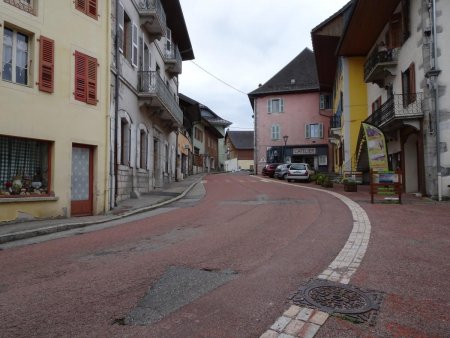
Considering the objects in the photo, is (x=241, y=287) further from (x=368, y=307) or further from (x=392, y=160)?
(x=392, y=160)

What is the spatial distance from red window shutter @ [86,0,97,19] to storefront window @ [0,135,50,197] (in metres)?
4.52

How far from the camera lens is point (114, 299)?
4.27m

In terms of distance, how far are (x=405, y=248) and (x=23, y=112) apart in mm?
9634

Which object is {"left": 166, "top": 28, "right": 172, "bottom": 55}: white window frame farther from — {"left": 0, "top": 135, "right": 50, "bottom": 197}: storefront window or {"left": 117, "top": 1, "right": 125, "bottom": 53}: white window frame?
{"left": 0, "top": 135, "right": 50, "bottom": 197}: storefront window

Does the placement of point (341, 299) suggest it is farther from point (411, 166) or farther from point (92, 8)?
point (411, 166)

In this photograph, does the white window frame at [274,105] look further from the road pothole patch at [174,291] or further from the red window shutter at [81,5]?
the road pothole patch at [174,291]

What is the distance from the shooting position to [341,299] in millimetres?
4172

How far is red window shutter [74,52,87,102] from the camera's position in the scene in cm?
1212

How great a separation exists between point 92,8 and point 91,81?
7.98 ft

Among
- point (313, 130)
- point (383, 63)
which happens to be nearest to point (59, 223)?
point (383, 63)

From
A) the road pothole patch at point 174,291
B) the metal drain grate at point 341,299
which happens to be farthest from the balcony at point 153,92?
the metal drain grate at point 341,299

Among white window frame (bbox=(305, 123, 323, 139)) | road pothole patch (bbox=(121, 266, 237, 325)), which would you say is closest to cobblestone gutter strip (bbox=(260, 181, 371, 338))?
road pothole patch (bbox=(121, 266, 237, 325))

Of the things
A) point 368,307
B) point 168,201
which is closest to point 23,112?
point 168,201

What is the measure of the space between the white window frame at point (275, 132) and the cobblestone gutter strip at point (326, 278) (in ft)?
123
